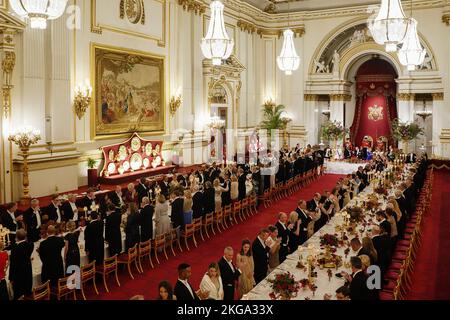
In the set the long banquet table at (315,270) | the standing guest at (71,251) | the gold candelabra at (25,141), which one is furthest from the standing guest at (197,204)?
the gold candelabra at (25,141)

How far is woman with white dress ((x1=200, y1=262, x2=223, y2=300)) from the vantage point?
6.16m

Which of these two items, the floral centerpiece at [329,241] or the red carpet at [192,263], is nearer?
the floral centerpiece at [329,241]

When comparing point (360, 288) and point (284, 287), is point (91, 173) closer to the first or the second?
point (284, 287)

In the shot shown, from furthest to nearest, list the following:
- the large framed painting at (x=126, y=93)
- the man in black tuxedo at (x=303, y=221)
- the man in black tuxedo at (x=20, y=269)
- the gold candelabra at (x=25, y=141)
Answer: the large framed painting at (x=126, y=93) → the gold candelabra at (x=25, y=141) → the man in black tuxedo at (x=303, y=221) → the man in black tuxedo at (x=20, y=269)

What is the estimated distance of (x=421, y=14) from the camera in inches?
915

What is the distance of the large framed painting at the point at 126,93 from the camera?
15453 mm

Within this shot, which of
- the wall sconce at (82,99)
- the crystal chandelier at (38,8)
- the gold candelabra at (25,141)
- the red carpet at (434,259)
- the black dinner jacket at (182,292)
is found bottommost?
the red carpet at (434,259)

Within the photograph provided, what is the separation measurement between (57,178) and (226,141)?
11.7m

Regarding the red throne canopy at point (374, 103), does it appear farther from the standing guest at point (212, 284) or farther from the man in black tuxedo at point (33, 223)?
the standing guest at point (212, 284)

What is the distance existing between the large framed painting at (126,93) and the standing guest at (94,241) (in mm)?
7843

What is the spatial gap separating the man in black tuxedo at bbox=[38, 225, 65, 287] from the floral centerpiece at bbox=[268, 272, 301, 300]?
338cm
